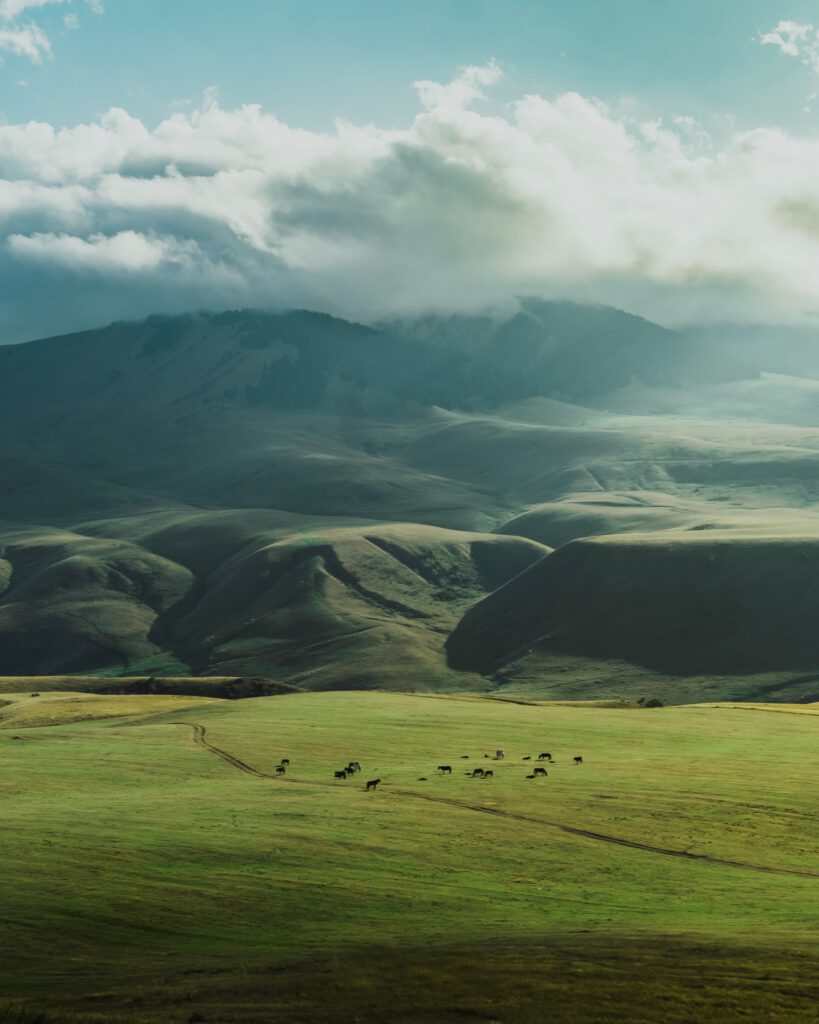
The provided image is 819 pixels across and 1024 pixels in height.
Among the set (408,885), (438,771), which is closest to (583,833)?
(408,885)

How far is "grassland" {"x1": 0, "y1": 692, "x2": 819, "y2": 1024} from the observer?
30.5m

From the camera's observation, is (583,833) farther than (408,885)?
Yes

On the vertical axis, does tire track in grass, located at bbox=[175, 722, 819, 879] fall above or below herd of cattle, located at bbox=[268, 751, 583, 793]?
above

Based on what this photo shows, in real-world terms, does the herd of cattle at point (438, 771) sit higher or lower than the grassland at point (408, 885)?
lower

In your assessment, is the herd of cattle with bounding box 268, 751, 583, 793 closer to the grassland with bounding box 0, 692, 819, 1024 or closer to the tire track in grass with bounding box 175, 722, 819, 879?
the grassland with bounding box 0, 692, 819, 1024

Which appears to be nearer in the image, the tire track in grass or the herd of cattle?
the tire track in grass

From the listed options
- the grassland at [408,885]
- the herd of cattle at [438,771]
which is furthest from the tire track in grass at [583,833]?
the herd of cattle at [438,771]

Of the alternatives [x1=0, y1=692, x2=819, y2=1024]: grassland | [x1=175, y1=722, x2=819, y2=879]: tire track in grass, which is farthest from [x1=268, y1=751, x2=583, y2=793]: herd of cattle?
[x1=175, y1=722, x2=819, y2=879]: tire track in grass

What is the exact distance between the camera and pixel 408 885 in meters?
43.2

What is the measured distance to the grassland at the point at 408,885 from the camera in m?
30.5

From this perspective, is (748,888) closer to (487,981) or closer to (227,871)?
(487,981)

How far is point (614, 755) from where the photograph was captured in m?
78.7

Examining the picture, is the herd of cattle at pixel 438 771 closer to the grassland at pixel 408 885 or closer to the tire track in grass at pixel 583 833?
the grassland at pixel 408 885

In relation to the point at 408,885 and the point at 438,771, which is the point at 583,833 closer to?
the point at 408,885
